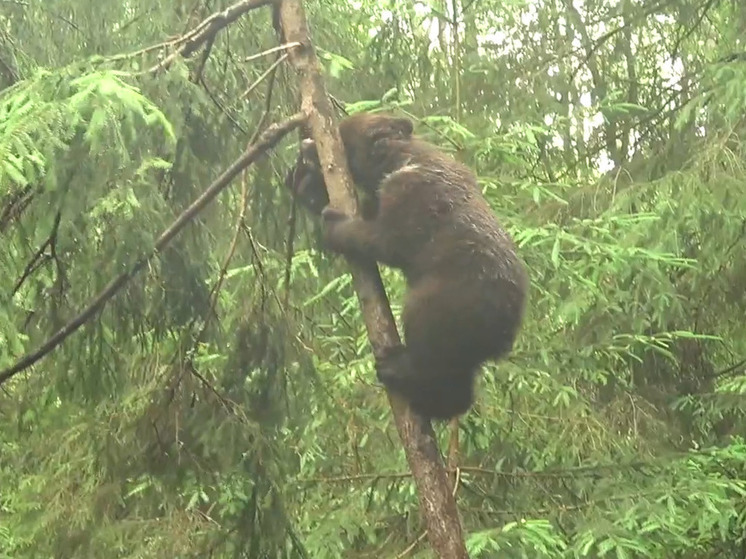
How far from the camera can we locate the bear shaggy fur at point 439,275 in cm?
366

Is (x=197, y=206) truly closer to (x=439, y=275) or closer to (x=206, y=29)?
(x=206, y=29)

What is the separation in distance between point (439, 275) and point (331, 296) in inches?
123

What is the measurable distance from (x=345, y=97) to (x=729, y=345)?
4.01 meters

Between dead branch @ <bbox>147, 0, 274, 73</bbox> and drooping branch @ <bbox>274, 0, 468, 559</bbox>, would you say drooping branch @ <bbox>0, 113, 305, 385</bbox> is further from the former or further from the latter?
dead branch @ <bbox>147, 0, 274, 73</bbox>

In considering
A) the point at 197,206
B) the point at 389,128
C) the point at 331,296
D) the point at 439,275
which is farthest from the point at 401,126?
the point at 331,296

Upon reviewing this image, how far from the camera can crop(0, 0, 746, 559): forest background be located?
12.9 feet

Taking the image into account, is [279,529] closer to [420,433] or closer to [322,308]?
[420,433]

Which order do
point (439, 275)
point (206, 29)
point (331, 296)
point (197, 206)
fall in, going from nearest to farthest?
1. point (197, 206)
2. point (206, 29)
3. point (439, 275)
4. point (331, 296)

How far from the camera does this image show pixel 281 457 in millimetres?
4496

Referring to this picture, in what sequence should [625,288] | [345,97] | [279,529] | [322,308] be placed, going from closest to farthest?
1. [279,529]
2. [625,288]
3. [322,308]
4. [345,97]

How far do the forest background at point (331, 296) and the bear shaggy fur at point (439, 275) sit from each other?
1.44 feet

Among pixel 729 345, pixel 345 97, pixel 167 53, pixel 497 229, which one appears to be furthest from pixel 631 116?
pixel 167 53

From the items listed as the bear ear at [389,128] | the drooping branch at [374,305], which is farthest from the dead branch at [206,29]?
the bear ear at [389,128]

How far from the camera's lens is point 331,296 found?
683cm
